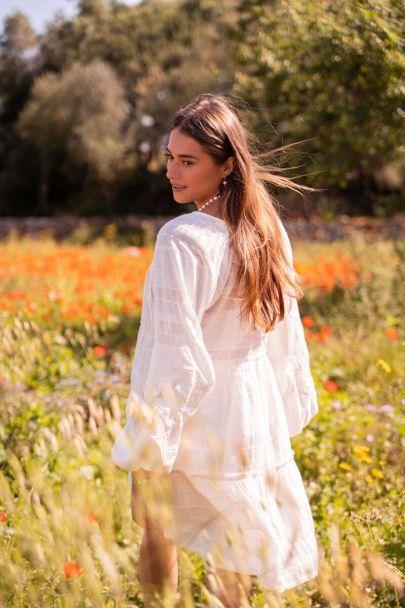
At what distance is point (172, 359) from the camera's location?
1.82 m

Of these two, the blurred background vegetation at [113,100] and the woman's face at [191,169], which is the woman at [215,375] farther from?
the blurred background vegetation at [113,100]

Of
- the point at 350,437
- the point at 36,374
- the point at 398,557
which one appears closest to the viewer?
the point at 398,557

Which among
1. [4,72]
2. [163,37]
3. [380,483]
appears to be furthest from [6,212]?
[380,483]

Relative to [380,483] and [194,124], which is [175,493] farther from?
[380,483]

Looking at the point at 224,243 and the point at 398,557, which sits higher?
the point at 224,243

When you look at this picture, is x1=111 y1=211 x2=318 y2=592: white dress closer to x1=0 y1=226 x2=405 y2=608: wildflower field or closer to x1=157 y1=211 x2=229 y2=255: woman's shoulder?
x1=157 y1=211 x2=229 y2=255: woman's shoulder

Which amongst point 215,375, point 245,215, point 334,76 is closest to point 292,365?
point 215,375

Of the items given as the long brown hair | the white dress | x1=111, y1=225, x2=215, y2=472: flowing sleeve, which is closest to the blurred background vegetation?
the long brown hair

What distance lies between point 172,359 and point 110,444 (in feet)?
2.47

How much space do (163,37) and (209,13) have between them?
2038 mm

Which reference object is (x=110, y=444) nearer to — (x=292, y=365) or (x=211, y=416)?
(x=211, y=416)

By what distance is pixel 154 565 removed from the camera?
2.03 meters

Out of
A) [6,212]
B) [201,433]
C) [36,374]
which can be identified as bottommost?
[6,212]

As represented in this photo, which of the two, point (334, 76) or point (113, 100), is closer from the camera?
point (334, 76)
